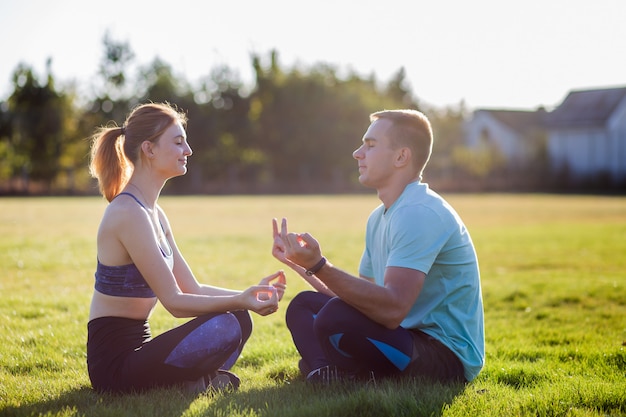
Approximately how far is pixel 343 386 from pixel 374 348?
306 millimetres

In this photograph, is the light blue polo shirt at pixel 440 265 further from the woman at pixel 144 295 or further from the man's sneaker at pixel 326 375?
the woman at pixel 144 295

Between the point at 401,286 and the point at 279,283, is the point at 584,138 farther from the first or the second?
the point at 401,286

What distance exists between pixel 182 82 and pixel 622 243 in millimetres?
41012

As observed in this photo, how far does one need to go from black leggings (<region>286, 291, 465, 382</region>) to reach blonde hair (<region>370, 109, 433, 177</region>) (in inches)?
38.2

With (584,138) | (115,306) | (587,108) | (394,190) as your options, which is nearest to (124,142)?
(115,306)

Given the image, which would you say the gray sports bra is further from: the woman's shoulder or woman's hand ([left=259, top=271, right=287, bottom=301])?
woman's hand ([left=259, top=271, right=287, bottom=301])

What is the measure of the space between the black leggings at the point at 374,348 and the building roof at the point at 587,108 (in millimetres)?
53358

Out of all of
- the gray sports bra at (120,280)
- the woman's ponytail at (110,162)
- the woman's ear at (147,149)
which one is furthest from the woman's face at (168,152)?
the gray sports bra at (120,280)

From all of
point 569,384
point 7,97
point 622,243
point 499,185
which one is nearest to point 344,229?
point 622,243

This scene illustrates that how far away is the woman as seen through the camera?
12.8 feet

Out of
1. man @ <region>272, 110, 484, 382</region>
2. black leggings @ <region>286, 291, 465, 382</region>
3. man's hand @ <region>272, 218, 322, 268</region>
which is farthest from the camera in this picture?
black leggings @ <region>286, 291, 465, 382</region>

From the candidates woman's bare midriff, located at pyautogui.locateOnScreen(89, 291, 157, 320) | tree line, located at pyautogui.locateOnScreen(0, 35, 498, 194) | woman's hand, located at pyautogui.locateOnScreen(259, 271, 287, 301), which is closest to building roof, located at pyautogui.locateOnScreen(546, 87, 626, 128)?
tree line, located at pyautogui.locateOnScreen(0, 35, 498, 194)

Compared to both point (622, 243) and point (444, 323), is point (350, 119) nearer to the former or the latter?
point (622, 243)

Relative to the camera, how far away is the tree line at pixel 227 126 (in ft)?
154
